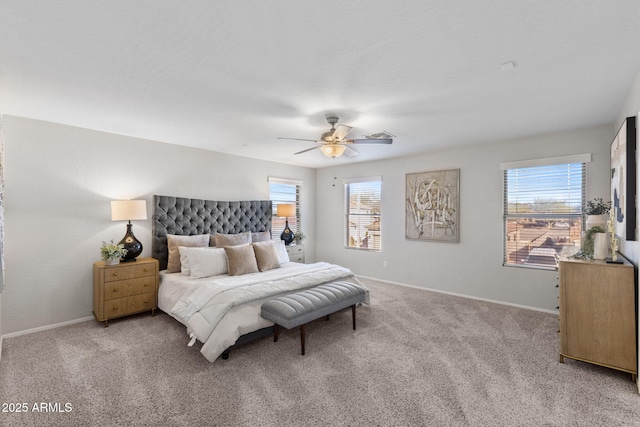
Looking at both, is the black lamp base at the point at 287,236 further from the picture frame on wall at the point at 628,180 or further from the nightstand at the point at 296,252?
the picture frame on wall at the point at 628,180

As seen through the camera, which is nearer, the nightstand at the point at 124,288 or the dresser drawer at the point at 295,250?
the nightstand at the point at 124,288

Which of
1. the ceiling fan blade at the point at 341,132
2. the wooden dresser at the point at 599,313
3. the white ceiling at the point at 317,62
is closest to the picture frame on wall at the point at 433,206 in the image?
the white ceiling at the point at 317,62

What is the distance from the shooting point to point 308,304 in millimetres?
3098

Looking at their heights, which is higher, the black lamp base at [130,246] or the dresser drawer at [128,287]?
the black lamp base at [130,246]

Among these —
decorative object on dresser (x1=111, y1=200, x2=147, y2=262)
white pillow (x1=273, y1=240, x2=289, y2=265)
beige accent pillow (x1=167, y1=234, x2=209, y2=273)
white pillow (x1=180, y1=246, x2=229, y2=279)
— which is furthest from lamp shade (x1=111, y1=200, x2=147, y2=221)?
white pillow (x1=273, y1=240, x2=289, y2=265)

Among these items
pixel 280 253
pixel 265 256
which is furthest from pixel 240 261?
pixel 280 253

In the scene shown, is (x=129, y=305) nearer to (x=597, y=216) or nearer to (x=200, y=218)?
(x=200, y=218)

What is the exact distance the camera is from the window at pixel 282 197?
6231 millimetres

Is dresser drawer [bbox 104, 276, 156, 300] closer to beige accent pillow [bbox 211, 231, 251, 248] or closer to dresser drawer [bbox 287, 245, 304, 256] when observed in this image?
beige accent pillow [bbox 211, 231, 251, 248]

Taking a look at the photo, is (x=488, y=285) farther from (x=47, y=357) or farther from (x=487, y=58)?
(x=47, y=357)

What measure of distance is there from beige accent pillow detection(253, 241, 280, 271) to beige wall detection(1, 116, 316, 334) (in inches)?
63.6

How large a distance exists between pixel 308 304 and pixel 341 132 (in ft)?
6.09

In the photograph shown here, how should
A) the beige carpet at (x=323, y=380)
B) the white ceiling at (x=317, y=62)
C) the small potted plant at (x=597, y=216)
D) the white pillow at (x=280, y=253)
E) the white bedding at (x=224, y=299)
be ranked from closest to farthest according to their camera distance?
1. the white ceiling at (x=317, y=62)
2. the beige carpet at (x=323, y=380)
3. the white bedding at (x=224, y=299)
4. the small potted plant at (x=597, y=216)
5. the white pillow at (x=280, y=253)

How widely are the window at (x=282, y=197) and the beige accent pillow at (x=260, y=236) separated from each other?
2.20 ft
